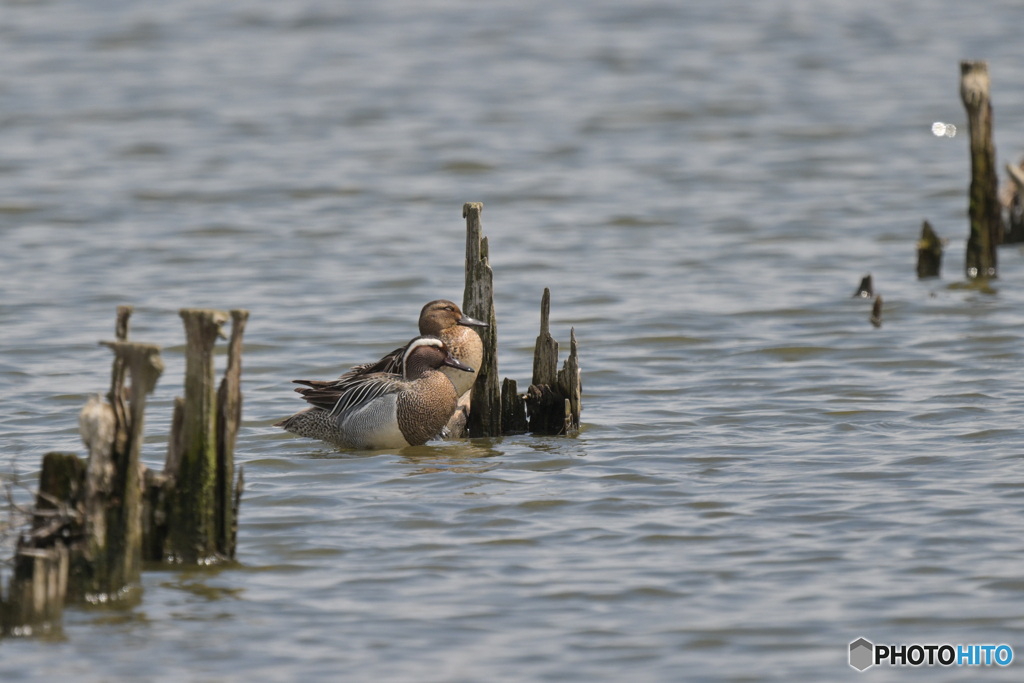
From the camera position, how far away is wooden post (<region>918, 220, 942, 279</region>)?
48.6 ft

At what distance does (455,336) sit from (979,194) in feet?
23.1

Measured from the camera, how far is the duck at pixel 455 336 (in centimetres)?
937

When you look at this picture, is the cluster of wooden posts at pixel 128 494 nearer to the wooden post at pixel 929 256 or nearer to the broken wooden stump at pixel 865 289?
the broken wooden stump at pixel 865 289

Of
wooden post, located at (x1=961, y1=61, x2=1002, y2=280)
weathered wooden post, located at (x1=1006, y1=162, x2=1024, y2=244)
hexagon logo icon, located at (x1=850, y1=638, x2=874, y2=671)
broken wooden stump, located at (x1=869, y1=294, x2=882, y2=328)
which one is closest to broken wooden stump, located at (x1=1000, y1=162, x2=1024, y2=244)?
weathered wooden post, located at (x1=1006, y1=162, x2=1024, y2=244)

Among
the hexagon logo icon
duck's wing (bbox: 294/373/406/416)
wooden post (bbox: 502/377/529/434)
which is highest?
duck's wing (bbox: 294/373/406/416)

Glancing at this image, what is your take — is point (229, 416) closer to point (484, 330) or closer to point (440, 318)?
point (440, 318)

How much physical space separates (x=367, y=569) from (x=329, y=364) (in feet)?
16.8

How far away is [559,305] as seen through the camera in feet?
47.8

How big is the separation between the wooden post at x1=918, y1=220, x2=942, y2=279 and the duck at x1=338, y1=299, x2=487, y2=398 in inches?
279

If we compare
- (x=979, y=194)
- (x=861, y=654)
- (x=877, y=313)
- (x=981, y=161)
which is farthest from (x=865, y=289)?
(x=861, y=654)

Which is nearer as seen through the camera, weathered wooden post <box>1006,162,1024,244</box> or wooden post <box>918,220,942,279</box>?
wooden post <box>918,220,942,279</box>

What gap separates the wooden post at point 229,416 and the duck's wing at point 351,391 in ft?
7.83

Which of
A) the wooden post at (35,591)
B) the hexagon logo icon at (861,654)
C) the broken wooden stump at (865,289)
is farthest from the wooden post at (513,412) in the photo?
the broken wooden stump at (865,289)

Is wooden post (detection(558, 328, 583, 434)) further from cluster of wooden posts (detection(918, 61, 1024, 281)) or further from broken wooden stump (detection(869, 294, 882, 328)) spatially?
cluster of wooden posts (detection(918, 61, 1024, 281))
